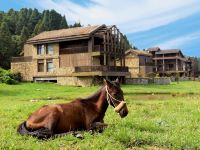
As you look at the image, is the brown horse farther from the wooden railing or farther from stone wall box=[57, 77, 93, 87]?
the wooden railing

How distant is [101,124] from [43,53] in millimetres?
57884

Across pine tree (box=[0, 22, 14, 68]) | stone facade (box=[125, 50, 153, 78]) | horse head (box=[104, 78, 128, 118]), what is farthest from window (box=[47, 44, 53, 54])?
horse head (box=[104, 78, 128, 118])

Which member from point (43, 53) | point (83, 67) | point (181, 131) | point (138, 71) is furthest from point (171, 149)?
point (138, 71)

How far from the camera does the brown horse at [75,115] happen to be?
893 cm

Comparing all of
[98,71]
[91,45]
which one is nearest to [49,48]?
[91,45]

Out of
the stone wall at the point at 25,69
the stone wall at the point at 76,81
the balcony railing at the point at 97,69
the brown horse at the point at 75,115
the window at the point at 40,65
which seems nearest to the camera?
the brown horse at the point at 75,115

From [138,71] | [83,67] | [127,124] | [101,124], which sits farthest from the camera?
[138,71]

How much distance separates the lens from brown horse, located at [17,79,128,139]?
8.93m

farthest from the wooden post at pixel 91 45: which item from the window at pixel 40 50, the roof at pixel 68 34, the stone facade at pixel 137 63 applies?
the stone facade at pixel 137 63

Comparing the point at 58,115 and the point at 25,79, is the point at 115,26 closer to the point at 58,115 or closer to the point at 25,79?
the point at 25,79

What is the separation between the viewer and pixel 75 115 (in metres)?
9.47

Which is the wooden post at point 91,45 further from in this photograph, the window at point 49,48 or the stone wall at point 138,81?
the stone wall at point 138,81

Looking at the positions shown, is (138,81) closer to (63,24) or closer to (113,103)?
(113,103)

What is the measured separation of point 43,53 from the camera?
2613 inches
